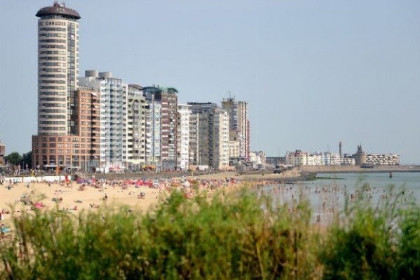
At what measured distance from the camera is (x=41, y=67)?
131 metres

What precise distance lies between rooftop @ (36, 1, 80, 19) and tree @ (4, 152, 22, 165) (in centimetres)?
2961

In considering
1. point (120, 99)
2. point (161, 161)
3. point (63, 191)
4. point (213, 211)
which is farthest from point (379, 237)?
point (161, 161)

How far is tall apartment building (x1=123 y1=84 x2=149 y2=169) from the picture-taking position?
153m

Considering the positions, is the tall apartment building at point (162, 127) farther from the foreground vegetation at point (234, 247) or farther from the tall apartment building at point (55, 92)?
the foreground vegetation at point (234, 247)

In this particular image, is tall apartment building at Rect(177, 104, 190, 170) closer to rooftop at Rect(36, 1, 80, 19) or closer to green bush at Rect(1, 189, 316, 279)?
rooftop at Rect(36, 1, 80, 19)

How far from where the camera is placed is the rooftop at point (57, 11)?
132m

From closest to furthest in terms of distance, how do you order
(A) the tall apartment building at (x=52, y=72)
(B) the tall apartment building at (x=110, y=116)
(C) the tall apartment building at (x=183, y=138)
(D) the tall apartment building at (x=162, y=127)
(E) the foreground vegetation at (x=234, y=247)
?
(E) the foreground vegetation at (x=234, y=247), (A) the tall apartment building at (x=52, y=72), (B) the tall apartment building at (x=110, y=116), (D) the tall apartment building at (x=162, y=127), (C) the tall apartment building at (x=183, y=138)

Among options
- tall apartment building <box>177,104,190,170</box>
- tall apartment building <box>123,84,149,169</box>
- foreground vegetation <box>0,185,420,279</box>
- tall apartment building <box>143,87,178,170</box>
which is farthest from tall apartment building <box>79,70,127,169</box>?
foreground vegetation <box>0,185,420,279</box>

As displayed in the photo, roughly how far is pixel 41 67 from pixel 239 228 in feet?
395

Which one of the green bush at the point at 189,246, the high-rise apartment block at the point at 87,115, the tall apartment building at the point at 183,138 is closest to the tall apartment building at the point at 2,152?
the high-rise apartment block at the point at 87,115

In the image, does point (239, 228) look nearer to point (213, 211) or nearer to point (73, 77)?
point (213, 211)

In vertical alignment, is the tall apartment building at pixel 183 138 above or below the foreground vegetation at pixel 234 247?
above

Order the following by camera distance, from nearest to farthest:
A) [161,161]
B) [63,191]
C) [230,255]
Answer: [230,255]
[63,191]
[161,161]

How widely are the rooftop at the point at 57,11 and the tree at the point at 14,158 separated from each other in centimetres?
2961
